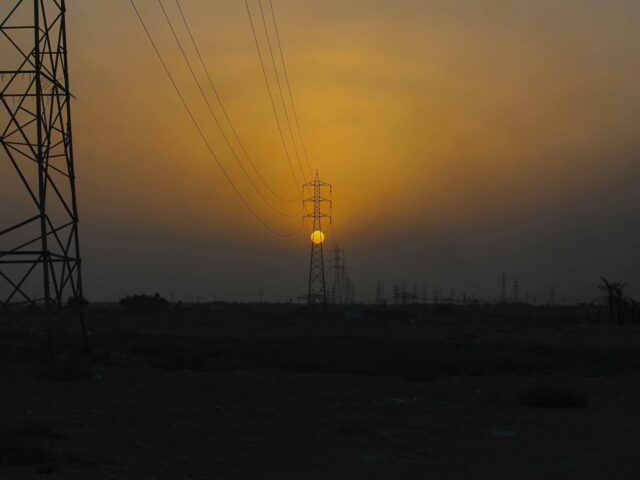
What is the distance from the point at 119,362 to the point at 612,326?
6158cm

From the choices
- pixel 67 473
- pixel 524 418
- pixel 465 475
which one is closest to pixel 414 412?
pixel 524 418

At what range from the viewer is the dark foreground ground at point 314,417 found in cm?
1727

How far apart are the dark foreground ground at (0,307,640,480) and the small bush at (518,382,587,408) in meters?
0.04

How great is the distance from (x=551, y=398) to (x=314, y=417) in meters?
8.48

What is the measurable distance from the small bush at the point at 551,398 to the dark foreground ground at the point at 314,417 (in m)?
0.04

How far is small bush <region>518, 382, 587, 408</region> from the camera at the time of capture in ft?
92.0

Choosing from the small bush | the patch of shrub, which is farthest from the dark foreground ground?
the patch of shrub

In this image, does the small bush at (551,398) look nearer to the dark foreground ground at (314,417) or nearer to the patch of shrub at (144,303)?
the dark foreground ground at (314,417)

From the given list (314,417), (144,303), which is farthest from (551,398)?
(144,303)

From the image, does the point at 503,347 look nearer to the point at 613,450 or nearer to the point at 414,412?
the point at 414,412

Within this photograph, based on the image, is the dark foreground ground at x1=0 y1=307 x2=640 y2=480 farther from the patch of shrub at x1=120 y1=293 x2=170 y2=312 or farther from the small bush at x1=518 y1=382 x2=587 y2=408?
the patch of shrub at x1=120 y1=293 x2=170 y2=312

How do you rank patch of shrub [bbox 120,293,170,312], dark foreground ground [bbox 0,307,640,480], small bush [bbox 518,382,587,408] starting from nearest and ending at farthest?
1. dark foreground ground [bbox 0,307,640,480]
2. small bush [bbox 518,382,587,408]
3. patch of shrub [bbox 120,293,170,312]

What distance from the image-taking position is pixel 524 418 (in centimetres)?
2542

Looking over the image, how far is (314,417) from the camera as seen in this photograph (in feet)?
80.8
